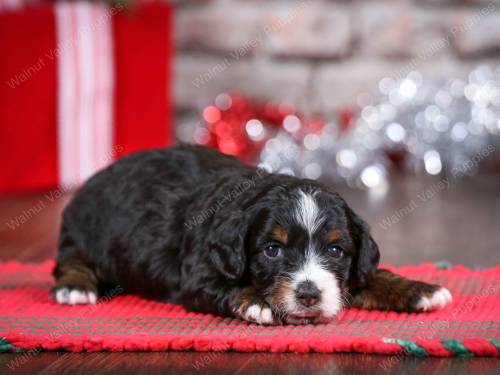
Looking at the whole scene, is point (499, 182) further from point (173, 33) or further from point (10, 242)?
point (10, 242)

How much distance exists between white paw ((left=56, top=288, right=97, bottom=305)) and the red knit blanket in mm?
36

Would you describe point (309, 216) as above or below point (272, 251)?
above

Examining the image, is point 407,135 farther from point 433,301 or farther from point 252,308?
point 252,308

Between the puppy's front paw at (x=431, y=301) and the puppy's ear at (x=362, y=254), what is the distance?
0.20 meters

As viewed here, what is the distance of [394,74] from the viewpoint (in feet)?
26.0

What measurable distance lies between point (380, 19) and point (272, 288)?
5056mm

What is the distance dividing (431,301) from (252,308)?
668 mm

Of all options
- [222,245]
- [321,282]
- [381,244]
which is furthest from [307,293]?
[381,244]

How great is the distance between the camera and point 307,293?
320cm

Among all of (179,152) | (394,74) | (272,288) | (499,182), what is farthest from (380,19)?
(272,288)

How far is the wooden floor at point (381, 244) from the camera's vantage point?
2.95 metres

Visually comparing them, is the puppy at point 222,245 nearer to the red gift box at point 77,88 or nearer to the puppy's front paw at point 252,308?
the puppy's front paw at point 252,308

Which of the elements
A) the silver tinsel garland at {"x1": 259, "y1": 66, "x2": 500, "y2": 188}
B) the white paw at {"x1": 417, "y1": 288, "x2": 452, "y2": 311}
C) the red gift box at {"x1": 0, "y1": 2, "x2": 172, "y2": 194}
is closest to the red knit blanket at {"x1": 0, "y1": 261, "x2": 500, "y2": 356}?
the white paw at {"x1": 417, "y1": 288, "x2": 452, "y2": 311}

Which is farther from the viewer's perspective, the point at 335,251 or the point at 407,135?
the point at 407,135
